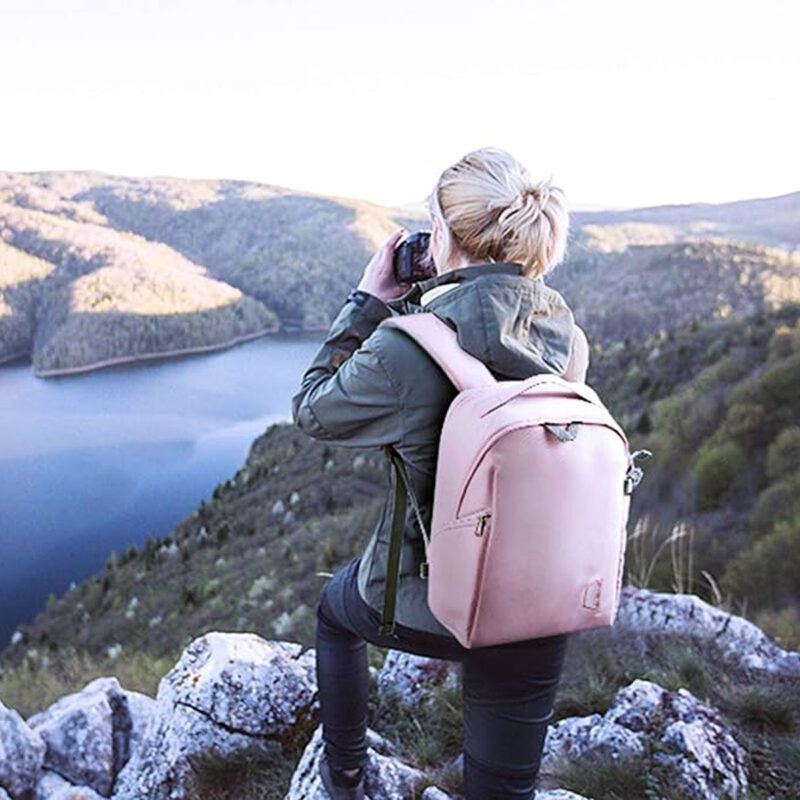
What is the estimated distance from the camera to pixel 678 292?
44.9 metres

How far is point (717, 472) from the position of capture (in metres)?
7.18

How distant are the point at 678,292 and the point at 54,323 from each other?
58359mm

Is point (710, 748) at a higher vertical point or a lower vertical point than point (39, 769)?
higher

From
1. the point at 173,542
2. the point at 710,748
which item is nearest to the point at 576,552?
the point at 710,748

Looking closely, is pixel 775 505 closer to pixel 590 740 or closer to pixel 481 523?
pixel 590 740

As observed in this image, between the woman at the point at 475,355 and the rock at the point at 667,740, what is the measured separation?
2.42 ft

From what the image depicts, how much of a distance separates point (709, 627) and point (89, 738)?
251 centimetres

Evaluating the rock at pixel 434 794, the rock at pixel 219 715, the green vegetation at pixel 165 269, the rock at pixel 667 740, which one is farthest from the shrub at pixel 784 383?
Answer: the green vegetation at pixel 165 269

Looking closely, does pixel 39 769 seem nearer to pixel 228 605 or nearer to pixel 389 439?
pixel 389 439

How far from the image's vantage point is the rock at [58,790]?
2.45m

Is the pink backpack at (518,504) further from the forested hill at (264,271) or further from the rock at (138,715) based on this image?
the rock at (138,715)

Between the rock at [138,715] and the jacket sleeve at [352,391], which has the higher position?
the jacket sleeve at [352,391]

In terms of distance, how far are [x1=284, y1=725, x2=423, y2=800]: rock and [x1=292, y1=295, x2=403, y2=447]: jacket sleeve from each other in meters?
1.05

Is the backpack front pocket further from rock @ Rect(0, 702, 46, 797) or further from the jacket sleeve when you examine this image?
rock @ Rect(0, 702, 46, 797)
